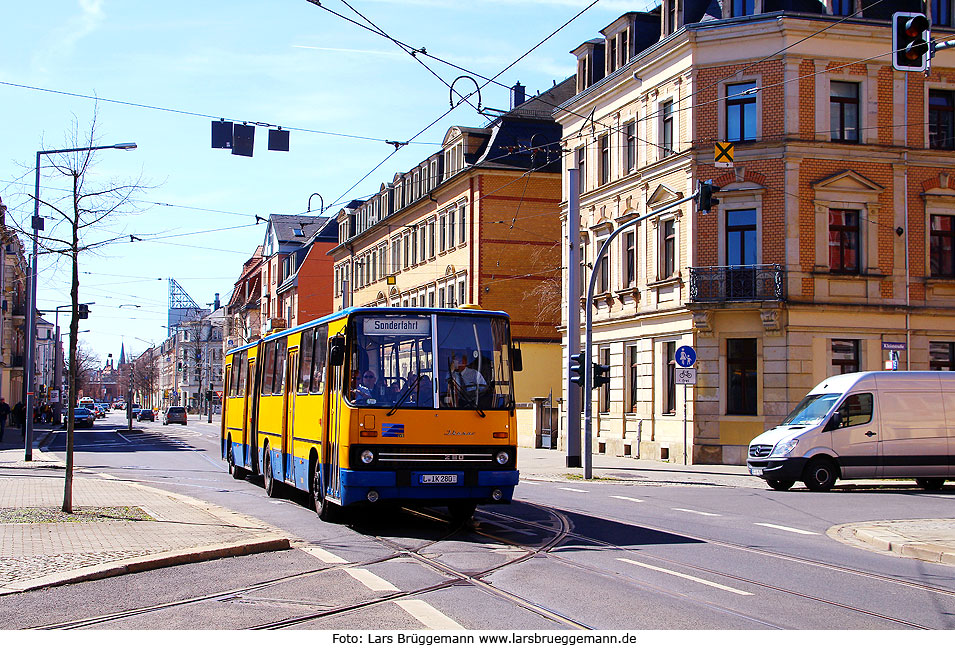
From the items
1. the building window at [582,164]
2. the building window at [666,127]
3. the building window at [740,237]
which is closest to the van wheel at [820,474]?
the building window at [740,237]

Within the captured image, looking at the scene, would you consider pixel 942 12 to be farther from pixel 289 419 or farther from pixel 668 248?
pixel 289 419

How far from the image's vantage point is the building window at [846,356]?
101ft

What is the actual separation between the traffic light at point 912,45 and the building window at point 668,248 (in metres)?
19.6

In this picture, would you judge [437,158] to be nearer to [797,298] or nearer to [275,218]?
[797,298]

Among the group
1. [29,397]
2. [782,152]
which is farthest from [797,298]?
[29,397]

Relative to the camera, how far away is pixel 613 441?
120 feet

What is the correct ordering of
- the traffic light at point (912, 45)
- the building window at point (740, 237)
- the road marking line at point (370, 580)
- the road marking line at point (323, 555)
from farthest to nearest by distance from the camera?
the building window at point (740, 237) < the traffic light at point (912, 45) < the road marking line at point (323, 555) < the road marking line at point (370, 580)

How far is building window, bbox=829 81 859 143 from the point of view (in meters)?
31.3

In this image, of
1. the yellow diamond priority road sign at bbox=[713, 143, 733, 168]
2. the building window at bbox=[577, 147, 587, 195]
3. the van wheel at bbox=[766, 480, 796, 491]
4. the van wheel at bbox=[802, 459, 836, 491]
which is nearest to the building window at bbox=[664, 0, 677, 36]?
the building window at bbox=[577, 147, 587, 195]

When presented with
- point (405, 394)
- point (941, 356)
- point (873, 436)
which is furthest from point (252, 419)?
point (941, 356)

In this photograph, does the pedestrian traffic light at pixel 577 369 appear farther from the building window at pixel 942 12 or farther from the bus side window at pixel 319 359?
the building window at pixel 942 12

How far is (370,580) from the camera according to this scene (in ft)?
32.9

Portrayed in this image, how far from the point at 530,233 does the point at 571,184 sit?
20004 millimetres

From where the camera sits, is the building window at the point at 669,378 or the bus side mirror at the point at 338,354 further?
the building window at the point at 669,378
